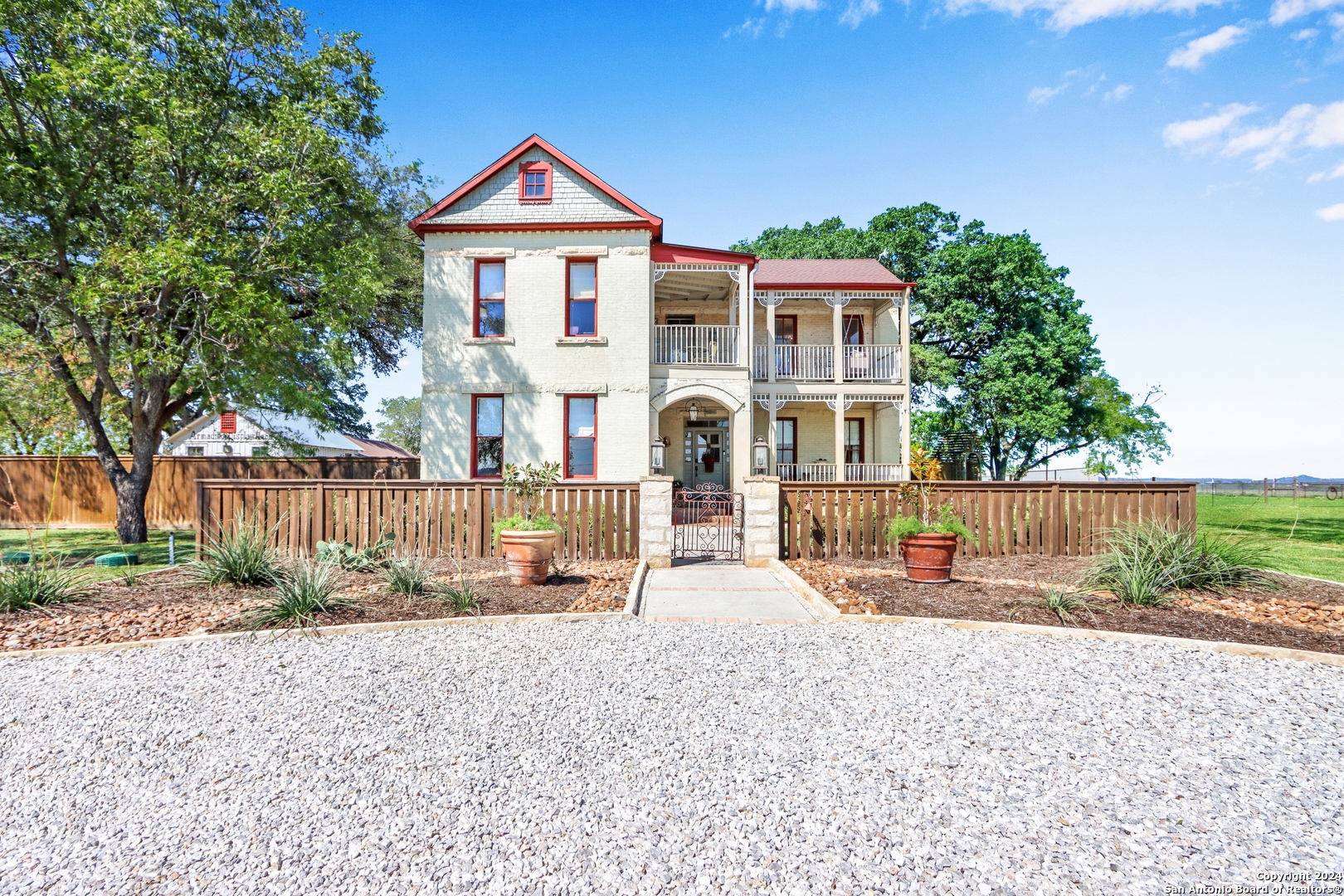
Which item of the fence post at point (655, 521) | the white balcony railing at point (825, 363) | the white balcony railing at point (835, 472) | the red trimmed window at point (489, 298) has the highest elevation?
the red trimmed window at point (489, 298)

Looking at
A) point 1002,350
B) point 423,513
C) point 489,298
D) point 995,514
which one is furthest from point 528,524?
point 1002,350

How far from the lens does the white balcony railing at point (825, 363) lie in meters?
18.1

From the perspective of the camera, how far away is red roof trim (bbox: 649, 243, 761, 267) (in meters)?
15.4

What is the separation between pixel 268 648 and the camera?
5242mm

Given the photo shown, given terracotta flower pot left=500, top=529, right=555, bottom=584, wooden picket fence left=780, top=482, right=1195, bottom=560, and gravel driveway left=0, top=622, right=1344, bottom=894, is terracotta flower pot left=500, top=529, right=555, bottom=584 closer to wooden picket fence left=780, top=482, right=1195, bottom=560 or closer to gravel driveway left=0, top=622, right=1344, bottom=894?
gravel driveway left=0, top=622, right=1344, bottom=894

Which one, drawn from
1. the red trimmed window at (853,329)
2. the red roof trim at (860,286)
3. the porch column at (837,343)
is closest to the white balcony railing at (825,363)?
the porch column at (837,343)

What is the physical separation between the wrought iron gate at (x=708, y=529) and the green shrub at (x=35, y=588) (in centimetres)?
702

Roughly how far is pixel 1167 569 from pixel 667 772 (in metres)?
6.49

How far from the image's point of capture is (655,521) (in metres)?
9.17

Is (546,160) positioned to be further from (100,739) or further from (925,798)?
(925,798)

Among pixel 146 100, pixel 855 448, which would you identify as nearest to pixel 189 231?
pixel 146 100

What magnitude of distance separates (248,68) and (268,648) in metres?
13.8

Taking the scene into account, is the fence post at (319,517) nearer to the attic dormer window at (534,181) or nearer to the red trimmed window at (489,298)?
the red trimmed window at (489,298)

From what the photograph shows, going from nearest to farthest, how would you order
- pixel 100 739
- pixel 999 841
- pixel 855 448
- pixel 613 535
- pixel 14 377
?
1. pixel 999 841
2. pixel 100 739
3. pixel 613 535
4. pixel 14 377
5. pixel 855 448
